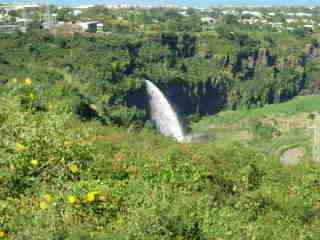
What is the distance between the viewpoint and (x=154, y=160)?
889cm

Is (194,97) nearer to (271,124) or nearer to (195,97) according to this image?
(195,97)

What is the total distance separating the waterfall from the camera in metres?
31.5

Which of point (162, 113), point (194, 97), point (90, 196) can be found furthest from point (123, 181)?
point (194, 97)

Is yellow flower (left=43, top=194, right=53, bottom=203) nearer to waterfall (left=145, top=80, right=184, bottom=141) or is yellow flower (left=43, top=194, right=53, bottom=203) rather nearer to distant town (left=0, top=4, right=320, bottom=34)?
waterfall (left=145, top=80, right=184, bottom=141)

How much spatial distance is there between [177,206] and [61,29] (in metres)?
34.3

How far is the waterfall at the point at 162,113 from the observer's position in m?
31.5

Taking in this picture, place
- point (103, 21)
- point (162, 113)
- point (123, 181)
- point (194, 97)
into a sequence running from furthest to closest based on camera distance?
point (103, 21)
point (194, 97)
point (162, 113)
point (123, 181)

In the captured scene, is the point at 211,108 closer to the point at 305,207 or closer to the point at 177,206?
the point at 305,207

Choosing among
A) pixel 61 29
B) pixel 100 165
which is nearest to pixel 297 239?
pixel 100 165

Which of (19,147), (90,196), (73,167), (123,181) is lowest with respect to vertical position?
(123,181)

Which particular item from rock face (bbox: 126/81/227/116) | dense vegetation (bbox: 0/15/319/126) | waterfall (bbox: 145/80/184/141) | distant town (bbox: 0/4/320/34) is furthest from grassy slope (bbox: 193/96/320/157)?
distant town (bbox: 0/4/320/34)

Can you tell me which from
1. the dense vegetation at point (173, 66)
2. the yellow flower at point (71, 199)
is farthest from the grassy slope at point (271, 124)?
the yellow flower at point (71, 199)

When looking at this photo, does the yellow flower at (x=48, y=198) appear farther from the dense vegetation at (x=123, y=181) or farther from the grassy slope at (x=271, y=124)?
the grassy slope at (x=271, y=124)

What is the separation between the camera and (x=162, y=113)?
32.6 m
